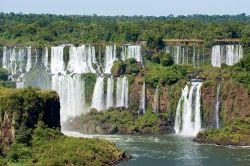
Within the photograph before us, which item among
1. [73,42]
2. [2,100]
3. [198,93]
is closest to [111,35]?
[73,42]

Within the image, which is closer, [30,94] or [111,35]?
[30,94]

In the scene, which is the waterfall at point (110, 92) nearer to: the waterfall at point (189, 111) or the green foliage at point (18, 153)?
the waterfall at point (189, 111)

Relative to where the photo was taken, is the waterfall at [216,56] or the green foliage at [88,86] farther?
the waterfall at [216,56]

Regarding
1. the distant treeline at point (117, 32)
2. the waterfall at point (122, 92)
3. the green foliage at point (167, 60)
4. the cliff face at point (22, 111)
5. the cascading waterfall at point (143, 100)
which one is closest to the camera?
the cliff face at point (22, 111)

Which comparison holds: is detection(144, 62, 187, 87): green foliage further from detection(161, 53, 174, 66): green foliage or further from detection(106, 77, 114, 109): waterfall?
detection(161, 53, 174, 66): green foliage

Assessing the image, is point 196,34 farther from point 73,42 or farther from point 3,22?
point 3,22

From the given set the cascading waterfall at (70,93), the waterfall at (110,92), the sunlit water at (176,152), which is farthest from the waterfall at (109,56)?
the sunlit water at (176,152)

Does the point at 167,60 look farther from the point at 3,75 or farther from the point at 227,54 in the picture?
the point at 3,75
